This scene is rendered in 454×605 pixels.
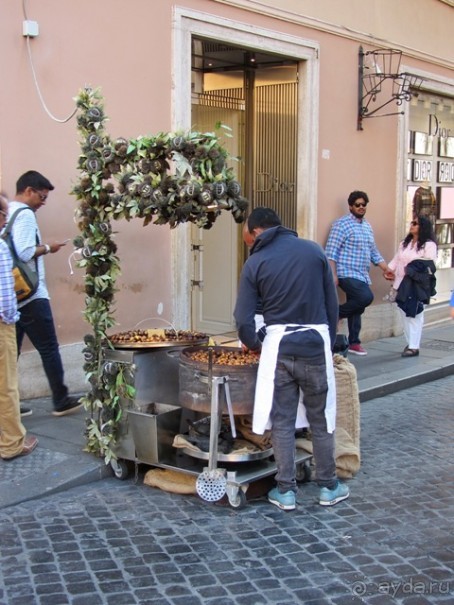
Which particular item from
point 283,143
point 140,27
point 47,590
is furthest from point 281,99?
point 47,590

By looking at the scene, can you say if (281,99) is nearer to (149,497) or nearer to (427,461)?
(427,461)

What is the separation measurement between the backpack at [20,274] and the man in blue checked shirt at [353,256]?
419 centimetres

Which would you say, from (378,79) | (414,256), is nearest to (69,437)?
(414,256)

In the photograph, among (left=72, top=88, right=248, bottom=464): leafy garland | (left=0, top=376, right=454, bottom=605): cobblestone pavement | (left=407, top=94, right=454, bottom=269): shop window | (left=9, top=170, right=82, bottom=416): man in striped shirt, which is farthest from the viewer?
(left=407, top=94, right=454, bottom=269): shop window

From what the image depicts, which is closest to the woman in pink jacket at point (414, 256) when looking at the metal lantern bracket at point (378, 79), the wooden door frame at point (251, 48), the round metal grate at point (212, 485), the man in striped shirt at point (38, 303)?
the wooden door frame at point (251, 48)

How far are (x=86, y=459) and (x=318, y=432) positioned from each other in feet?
5.49

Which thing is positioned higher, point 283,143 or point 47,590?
point 283,143

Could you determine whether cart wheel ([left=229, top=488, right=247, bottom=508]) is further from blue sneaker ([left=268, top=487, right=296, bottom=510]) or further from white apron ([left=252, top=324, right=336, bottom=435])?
white apron ([left=252, top=324, right=336, bottom=435])

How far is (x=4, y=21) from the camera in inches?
251

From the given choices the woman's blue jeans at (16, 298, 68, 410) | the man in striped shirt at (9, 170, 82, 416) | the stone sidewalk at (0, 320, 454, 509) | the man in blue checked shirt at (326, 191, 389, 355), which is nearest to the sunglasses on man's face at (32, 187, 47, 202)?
the man in striped shirt at (9, 170, 82, 416)

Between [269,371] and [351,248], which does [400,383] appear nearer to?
[351,248]

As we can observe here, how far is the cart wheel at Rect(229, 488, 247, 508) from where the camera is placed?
4.84 m

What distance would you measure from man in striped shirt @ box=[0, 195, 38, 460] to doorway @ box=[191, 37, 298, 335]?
14.4 ft

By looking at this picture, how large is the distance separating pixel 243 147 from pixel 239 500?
6071 millimetres
